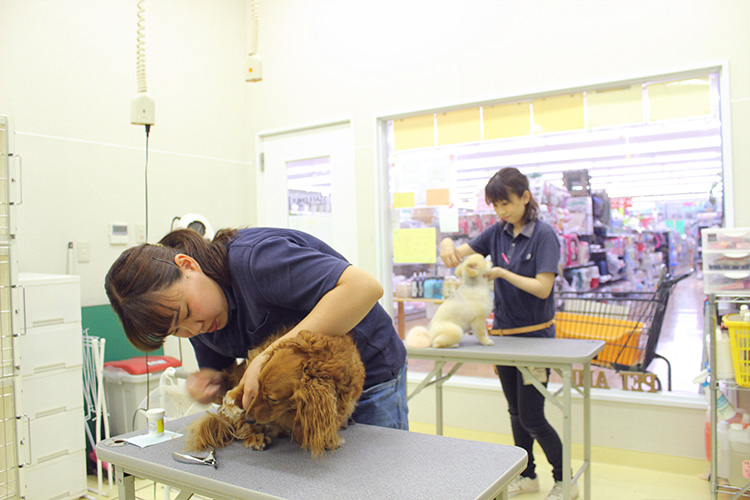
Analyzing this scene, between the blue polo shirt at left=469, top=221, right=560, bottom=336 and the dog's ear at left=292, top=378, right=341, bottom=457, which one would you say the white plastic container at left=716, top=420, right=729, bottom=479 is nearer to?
the blue polo shirt at left=469, top=221, right=560, bottom=336

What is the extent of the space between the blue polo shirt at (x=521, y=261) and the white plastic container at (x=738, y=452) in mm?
996

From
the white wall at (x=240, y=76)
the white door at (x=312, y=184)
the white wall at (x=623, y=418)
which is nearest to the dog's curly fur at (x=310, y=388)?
the white wall at (x=240, y=76)

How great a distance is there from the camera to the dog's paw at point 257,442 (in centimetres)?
127

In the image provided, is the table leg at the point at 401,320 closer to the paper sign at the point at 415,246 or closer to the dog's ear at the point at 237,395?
the paper sign at the point at 415,246

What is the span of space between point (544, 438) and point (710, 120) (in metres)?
2.10

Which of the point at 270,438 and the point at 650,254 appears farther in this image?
the point at 650,254

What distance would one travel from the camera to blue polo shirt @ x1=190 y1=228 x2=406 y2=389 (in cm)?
116

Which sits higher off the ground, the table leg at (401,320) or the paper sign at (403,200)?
the paper sign at (403,200)

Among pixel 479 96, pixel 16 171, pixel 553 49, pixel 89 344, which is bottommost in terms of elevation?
pixel 89 344

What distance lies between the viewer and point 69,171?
3.47 meters

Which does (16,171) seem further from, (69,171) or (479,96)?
(479,96)

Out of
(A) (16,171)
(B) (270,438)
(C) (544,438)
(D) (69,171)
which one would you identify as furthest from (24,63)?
(C) (544,438)

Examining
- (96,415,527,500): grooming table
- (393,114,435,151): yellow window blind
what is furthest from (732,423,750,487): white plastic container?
(393,114,435,151): yellow window blind

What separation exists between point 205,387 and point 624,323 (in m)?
2.77
